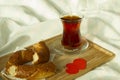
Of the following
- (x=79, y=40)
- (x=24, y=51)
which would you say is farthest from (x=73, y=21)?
(x=24, y=51)

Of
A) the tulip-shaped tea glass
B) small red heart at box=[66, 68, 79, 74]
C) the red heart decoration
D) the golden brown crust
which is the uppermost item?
the tulip-shaped tea glass

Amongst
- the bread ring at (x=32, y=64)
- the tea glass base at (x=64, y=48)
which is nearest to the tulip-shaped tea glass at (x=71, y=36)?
the tea glass base at (x=64, y=48)

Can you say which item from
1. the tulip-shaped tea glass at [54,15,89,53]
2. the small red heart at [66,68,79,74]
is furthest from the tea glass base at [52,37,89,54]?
the small red heart at [66,68,79,74]

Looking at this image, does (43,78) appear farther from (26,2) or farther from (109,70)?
(26,2)

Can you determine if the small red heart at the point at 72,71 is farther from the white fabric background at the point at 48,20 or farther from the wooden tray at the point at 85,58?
the white fabric background at the point at 48,20

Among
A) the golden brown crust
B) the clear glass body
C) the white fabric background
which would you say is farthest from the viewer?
the white fabric background

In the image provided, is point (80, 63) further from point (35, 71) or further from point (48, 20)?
point (48, 20)

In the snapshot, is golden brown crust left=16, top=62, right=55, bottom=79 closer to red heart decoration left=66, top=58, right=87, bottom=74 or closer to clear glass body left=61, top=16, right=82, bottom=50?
red heart decoration left=66, top=58, right=87, bottom=74
